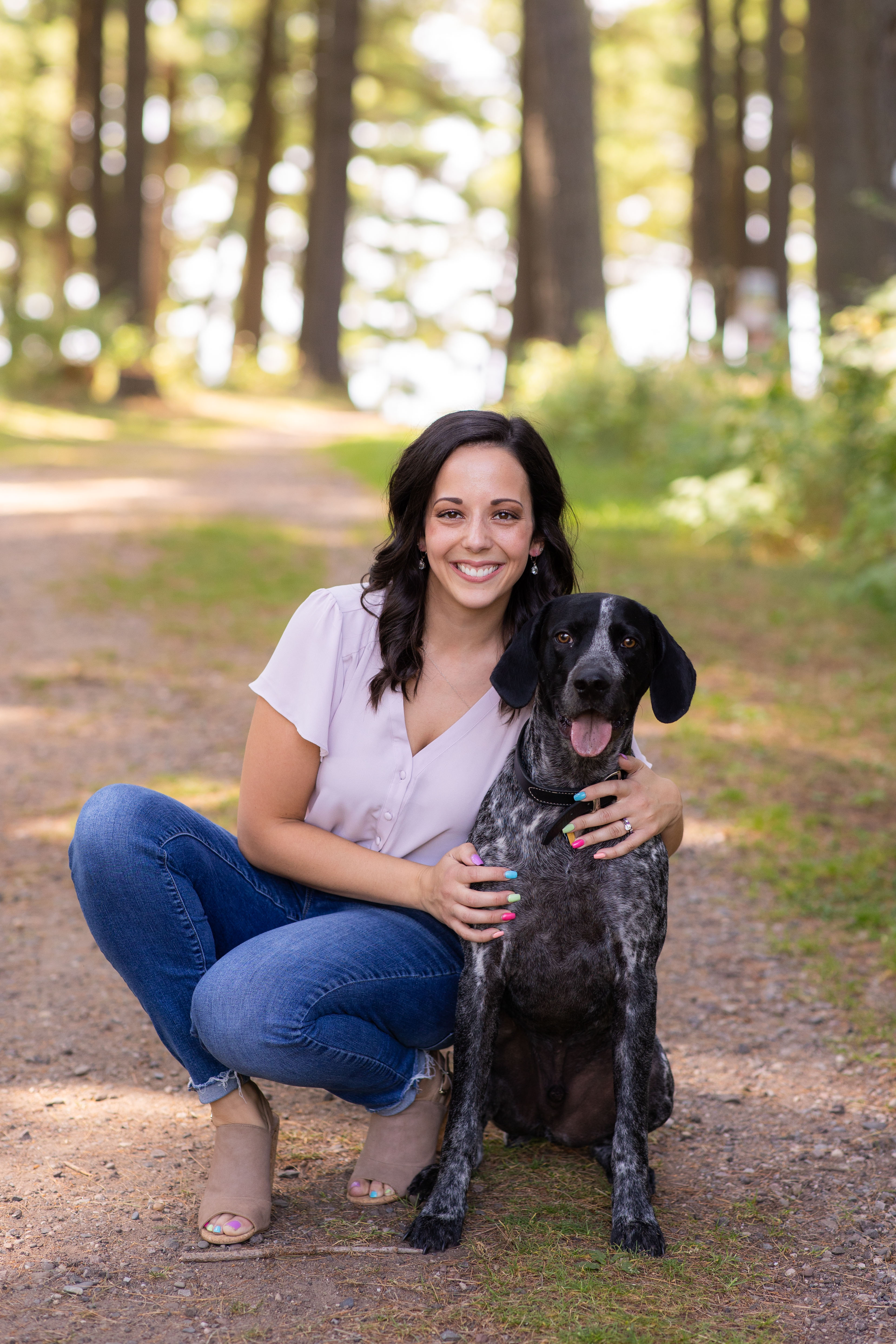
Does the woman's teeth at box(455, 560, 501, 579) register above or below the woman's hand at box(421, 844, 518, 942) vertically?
above

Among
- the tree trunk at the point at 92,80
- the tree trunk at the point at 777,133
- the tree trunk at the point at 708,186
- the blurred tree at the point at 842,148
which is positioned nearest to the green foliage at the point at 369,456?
the blurred tree at the point at 842,148

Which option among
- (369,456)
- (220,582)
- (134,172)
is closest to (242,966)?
(220,582)

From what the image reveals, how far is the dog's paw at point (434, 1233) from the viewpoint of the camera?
8.61ft

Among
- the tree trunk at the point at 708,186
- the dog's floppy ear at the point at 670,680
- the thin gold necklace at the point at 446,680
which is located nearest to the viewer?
the dog's floppy ear at the point at 670,680

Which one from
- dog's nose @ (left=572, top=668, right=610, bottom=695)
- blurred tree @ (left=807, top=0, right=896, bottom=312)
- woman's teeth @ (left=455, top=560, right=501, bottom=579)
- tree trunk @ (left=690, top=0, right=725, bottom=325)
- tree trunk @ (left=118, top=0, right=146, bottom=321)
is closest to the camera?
dog's nose @ (left=572, top=668, right=610, bottom=695)

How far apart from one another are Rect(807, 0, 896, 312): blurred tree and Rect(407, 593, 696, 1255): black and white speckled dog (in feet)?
32.1

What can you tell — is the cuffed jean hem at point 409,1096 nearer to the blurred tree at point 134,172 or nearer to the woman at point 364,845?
the woman at point 364,845

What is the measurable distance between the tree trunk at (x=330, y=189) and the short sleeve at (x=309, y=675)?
21.5 metres

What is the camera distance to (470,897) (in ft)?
8.84

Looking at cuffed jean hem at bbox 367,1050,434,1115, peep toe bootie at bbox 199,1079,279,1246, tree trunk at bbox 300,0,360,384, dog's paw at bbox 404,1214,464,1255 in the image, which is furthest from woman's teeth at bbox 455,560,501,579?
tree trunk at bbox 300,0,360,384

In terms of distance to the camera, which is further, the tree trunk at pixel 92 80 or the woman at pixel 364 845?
the tree trunk at pixel 92 80

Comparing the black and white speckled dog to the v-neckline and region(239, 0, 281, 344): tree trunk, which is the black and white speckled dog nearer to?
the v-neckline

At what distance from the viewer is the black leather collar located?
8.95 feet

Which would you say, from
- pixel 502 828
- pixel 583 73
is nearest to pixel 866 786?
pixel 502 828
